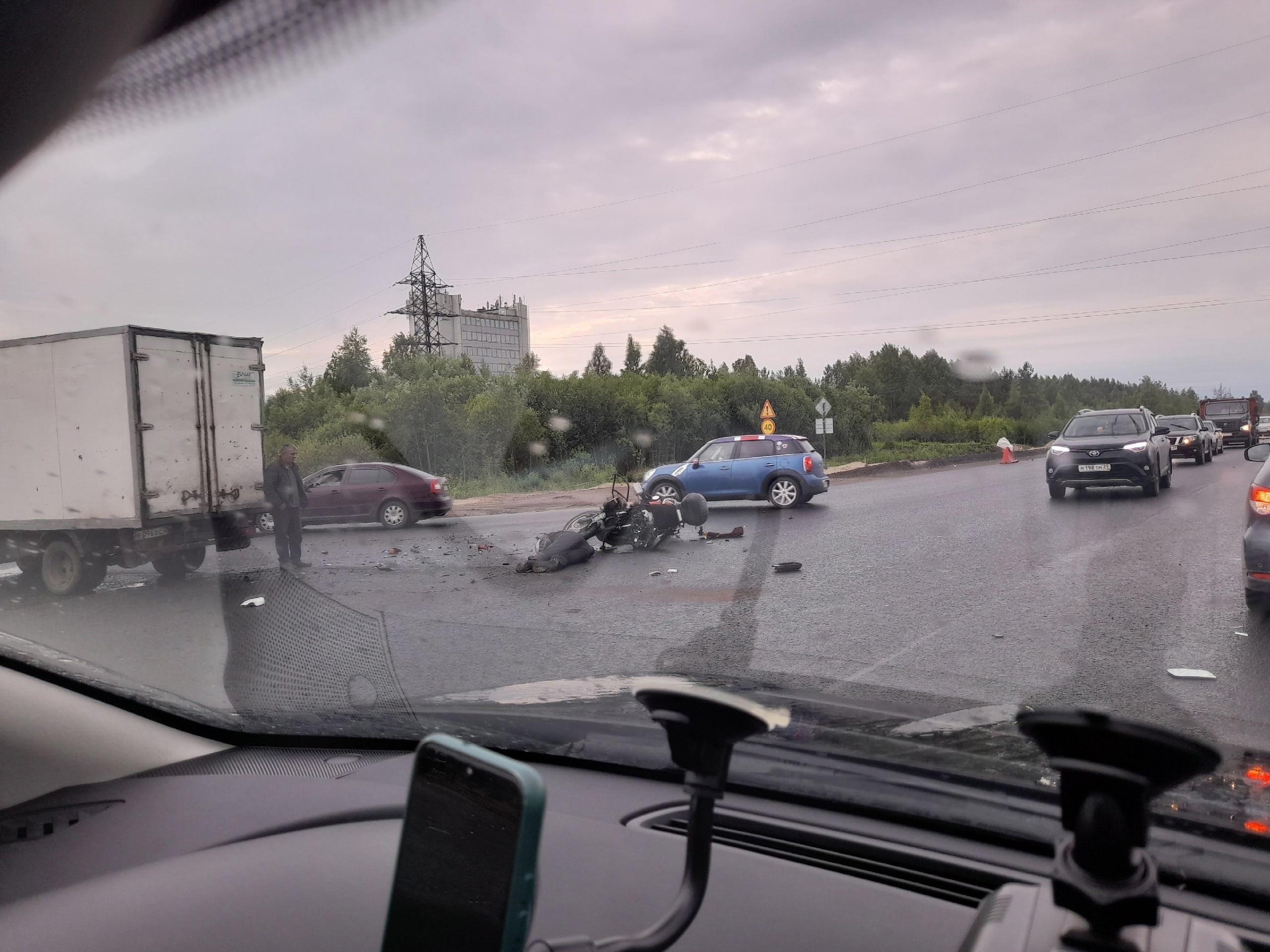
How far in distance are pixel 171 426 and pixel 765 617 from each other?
6447mm

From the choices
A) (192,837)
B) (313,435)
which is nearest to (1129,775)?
(192,837)

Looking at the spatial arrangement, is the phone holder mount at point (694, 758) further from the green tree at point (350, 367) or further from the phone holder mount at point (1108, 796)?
the green tree at point (350, 367)

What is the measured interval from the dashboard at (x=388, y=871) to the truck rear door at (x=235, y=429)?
809 centimetres

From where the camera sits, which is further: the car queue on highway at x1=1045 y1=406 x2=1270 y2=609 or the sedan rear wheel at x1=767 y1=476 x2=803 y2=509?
the sedan rear wheel at x1=767 y1=476 x2=803 y2=509

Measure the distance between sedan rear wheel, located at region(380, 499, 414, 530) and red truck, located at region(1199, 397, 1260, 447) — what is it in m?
40.7

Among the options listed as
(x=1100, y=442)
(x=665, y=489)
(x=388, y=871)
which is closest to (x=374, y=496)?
(x=665, y=489)

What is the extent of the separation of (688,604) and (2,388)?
620 cm

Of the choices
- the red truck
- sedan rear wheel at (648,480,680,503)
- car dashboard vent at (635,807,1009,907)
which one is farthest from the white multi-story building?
the red truck

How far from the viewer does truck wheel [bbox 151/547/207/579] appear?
32.7 feet

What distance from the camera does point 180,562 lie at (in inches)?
402

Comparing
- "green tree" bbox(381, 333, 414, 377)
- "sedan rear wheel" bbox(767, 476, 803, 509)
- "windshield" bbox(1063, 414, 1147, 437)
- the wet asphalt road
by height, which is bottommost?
the wet asphalt road

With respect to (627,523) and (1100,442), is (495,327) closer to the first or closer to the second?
(627,523)

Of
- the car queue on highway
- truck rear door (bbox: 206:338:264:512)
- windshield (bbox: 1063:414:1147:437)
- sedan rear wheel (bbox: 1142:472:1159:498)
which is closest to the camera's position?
truck rear door (bbox: 206:338:264:512)

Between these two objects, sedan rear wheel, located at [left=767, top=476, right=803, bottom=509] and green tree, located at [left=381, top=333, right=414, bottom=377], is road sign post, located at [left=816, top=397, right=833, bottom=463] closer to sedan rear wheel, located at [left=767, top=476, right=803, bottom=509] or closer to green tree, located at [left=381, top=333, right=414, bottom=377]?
sedan rear wheel, located at [left=767, top=476, right=803, bottom=509]
